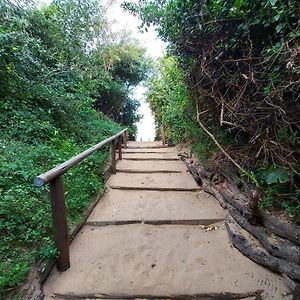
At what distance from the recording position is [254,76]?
2.24 m

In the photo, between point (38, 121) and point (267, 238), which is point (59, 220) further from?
point (38, 121)

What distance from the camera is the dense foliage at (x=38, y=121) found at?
1.94m

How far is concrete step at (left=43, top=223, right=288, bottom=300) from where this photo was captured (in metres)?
1.69

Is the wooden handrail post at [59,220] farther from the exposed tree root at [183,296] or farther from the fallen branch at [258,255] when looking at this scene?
the fallen branch at [258,255]

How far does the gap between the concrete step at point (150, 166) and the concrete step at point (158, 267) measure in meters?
2.07

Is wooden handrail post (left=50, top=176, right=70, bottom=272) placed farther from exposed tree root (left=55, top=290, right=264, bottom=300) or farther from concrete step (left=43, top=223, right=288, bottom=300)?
exposed tree root (left=55, top=290, right=264, bottom=300)

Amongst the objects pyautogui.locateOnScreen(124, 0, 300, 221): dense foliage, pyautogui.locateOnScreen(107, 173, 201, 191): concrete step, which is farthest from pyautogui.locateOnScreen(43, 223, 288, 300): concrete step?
pyautogui.locateOnScreen(107, 173, 201, 191): concrete step

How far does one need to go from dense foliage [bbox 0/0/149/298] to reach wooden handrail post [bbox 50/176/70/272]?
99mm

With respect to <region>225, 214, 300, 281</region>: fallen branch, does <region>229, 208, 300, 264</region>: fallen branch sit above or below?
above

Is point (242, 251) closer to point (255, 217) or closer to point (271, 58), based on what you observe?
point (255, 217)

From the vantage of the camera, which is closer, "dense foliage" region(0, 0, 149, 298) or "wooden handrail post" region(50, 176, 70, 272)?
"wooden handrail post" region(50, 176, 70, 272)

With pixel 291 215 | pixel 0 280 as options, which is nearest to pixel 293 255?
pixel 291 215

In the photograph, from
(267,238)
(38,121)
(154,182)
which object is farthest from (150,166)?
(267,238)

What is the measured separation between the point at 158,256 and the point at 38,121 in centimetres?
369
